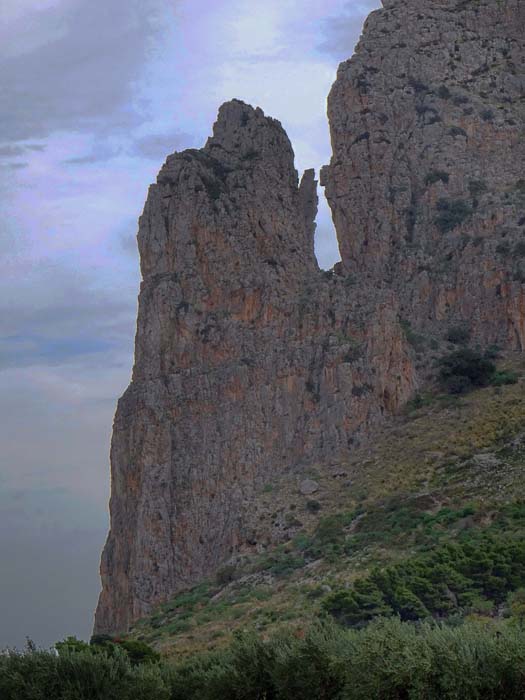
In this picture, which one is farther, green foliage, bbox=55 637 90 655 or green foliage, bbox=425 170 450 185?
green foliage, bbox=425 170 450 185

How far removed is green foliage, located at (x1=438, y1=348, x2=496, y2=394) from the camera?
59188 millimetres

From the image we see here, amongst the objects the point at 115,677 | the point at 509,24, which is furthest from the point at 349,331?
the point at 115,677

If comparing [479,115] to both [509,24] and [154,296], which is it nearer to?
[509,24]

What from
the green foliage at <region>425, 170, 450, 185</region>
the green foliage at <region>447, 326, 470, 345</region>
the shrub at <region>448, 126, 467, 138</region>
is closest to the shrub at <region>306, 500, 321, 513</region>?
the green foliage at <region>447, 326, 470, 345</region>

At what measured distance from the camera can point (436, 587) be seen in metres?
40.8

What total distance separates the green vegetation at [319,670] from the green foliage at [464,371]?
2287 centimetres

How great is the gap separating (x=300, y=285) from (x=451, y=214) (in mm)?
9268

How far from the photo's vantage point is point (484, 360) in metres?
59.8

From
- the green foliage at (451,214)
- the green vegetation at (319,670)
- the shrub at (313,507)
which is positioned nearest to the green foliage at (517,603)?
the green vegetation at (319,670)

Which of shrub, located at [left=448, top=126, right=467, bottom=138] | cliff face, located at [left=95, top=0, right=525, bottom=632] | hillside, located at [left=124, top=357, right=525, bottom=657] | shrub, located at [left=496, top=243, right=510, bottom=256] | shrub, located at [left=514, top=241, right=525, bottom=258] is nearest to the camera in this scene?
hillside, located at [left=124, top=357, right=525, bottom=657]

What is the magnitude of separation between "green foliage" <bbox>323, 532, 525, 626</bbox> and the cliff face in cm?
1255

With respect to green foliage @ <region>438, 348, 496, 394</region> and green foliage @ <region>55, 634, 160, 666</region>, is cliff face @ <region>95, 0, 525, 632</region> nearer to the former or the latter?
green foliage @ <region>438, 348, 496, 394</region>

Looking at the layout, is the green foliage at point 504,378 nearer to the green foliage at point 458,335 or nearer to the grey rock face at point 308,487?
the green foliage at point 458,335

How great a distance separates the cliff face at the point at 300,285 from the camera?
57000 millimetres
